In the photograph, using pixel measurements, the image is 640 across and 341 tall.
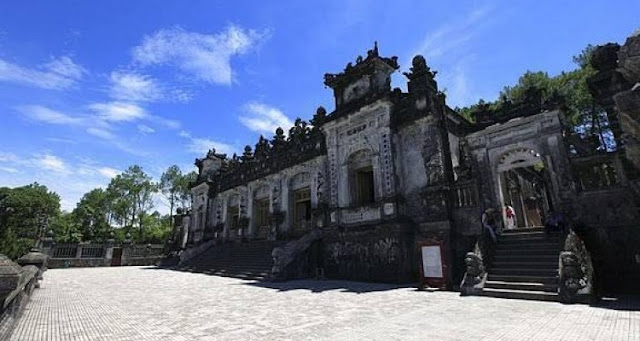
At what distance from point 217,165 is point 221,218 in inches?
252

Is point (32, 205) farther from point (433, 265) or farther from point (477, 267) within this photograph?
point (477, 267)

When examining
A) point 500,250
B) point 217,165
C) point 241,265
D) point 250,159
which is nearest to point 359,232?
point 500,250

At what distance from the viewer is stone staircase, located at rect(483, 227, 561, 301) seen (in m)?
8.12

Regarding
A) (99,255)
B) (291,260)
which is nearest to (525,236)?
(291,260)

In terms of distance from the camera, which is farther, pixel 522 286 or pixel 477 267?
pixel 477 267

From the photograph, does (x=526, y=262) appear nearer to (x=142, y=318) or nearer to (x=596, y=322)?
(x=596, y=322)

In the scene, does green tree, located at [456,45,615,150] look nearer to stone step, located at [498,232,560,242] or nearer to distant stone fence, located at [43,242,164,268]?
stone step, located at [498,232,560,242]

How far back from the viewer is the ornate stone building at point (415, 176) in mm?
11414

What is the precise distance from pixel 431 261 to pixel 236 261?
11992 millimetres

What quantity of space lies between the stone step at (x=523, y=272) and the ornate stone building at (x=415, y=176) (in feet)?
1.32

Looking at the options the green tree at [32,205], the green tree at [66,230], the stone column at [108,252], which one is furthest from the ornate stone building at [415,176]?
the green tree at [66,230]

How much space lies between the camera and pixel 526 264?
30.6ft

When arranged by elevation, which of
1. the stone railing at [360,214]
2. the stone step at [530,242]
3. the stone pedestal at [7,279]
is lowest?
the stone pedestal at [7,279]

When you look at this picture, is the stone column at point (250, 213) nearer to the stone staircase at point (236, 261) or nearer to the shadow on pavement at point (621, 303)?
the stone staircase at point (236, 261)
